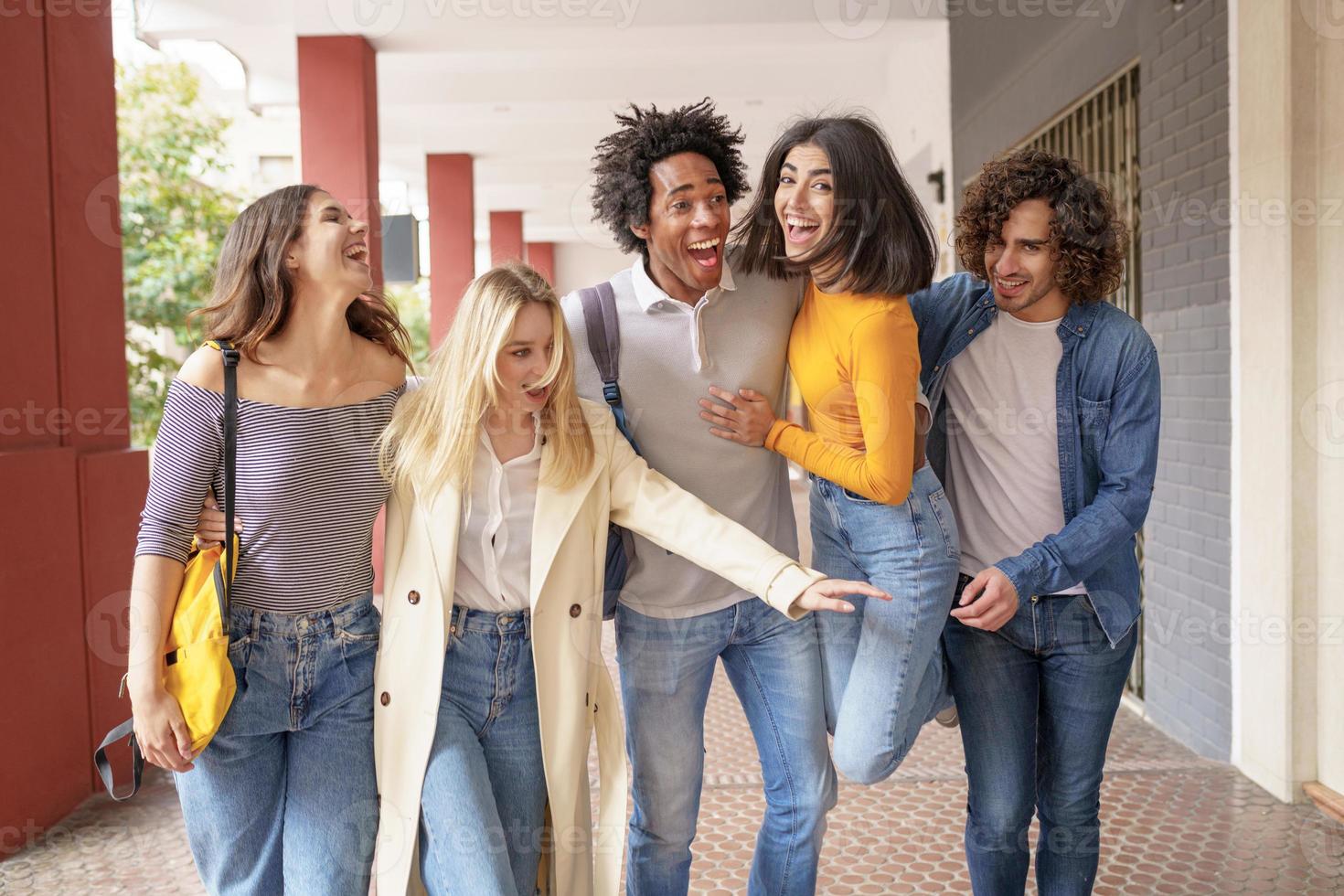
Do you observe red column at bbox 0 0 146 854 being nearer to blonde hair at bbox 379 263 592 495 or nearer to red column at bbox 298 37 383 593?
blonde hair at bbox 379 263 592 495

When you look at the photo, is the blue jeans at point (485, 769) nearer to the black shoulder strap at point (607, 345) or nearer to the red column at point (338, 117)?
the black shoulder strap at point (607, 345)

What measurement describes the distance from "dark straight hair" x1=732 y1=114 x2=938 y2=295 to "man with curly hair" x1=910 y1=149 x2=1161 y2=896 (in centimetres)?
19

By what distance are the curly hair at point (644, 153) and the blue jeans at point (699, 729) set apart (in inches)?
31.9

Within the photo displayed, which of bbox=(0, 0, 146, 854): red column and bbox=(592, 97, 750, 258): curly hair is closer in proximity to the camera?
bbox=(592, 97, 750, 258): curly hair

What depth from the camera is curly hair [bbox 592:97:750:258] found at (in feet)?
7.25

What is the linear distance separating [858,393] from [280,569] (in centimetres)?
105

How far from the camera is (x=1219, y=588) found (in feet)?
12.2

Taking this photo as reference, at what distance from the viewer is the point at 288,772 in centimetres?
188

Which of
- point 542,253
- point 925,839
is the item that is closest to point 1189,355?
point 925,839

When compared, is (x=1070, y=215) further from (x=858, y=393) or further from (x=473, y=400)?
(x=473, y=400)

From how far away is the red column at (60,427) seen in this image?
129 inches

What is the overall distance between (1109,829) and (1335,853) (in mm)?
593

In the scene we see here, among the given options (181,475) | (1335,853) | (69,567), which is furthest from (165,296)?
(1335,853)

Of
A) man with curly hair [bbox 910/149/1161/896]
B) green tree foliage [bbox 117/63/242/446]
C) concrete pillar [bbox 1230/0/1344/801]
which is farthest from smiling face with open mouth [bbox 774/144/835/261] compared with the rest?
green tree foliage [bbox 117/63/242/446]
